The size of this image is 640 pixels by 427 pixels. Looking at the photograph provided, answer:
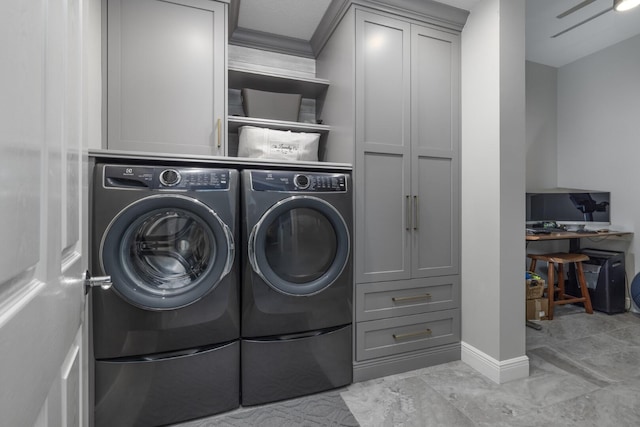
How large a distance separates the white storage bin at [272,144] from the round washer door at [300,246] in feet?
1.71

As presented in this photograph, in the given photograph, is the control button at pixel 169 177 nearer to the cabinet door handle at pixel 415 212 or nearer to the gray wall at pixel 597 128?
the cabinet door handle at pixel 415 212

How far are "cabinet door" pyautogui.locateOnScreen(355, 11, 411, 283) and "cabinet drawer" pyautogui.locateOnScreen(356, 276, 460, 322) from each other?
7 cm

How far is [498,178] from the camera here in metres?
1.85

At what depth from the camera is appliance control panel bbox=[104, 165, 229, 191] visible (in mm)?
1381

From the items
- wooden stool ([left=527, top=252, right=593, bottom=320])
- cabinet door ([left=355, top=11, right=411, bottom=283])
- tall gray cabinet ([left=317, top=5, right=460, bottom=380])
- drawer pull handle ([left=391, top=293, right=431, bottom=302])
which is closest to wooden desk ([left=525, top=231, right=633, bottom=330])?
wooden stool ([left=527, top=252, right=593, bottom=320])

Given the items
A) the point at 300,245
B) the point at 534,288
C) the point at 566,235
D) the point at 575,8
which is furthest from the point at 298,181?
the point at 575,8

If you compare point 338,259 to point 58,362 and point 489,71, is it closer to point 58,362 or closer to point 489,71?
point 58,362

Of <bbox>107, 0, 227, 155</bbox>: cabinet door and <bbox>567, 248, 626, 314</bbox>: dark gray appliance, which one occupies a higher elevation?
<bbox>107, 0, 227, 155</bbox>: cabinet door

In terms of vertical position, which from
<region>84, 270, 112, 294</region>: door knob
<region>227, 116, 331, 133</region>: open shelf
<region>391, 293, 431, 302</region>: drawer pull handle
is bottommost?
<region>391, 293, 431, 302</region>: drawer pull handle

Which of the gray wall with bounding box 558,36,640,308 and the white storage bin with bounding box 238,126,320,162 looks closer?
the white storage bin with bounding box 238,126,320,162

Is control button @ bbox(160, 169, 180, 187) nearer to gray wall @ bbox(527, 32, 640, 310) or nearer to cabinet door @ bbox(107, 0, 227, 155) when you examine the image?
cabinet door @ bbox(107, 0, 227, 155)

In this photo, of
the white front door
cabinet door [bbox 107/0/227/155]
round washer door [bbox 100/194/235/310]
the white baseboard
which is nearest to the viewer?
the white front door

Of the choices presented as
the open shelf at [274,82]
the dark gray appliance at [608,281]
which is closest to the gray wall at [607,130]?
the dark gray appliance at [608,281]

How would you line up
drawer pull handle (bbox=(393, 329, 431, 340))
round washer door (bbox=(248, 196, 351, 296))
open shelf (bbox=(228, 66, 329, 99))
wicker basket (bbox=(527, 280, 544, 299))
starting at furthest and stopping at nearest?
wicker basket (bbox=(527, 280, 544, 299)), open shelf (bbox=(228, 66, 329, 99)), drawer pull handle (bbox=(393, 329, 431, 340)), round washer door (bbox=(248, 196, 351, 296))
